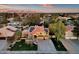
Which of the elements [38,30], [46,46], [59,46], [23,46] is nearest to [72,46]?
[59,46]

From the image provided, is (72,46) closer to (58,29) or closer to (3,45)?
(58,29)

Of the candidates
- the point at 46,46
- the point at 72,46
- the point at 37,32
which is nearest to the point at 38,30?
the point at 37,32

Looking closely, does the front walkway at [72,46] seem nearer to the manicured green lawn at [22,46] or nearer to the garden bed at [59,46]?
the garden bed at [59,46]

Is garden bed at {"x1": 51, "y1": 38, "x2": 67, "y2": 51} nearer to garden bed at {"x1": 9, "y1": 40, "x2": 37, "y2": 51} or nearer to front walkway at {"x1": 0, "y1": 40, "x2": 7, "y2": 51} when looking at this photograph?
garden bed at {"x1": 9, "y1": 40, "x2": 37, "y2": 51}

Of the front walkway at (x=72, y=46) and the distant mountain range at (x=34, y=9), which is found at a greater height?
the distant mountain range at (x=34, y=9)

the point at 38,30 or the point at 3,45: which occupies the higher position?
the point at 38,30

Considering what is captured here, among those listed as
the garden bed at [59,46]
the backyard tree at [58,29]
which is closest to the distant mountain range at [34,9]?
the backyard tree at [58,29]

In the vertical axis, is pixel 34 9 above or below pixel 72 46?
above

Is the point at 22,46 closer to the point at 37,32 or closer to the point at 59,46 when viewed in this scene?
the point at 37,32

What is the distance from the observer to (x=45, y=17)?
1988 millimetres

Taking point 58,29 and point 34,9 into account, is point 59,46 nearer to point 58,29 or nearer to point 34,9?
point 58,29

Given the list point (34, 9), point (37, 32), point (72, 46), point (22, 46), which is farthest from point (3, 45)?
point (72, 46)

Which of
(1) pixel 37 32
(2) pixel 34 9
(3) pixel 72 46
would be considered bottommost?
(3) pixel 72 46
